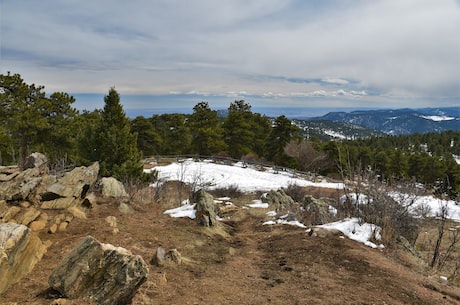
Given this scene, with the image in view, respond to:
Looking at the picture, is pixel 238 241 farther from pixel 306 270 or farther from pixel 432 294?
pixel 432 294

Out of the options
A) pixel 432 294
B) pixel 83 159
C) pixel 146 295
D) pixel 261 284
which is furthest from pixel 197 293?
pixel 83 159

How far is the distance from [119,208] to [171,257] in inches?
126

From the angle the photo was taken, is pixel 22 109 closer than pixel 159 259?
No

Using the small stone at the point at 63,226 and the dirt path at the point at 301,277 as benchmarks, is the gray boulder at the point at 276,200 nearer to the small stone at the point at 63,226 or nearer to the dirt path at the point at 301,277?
the dirt path at the point at 301,277

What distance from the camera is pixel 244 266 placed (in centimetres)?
624

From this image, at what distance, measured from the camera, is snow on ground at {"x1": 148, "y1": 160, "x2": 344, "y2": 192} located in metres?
23.6

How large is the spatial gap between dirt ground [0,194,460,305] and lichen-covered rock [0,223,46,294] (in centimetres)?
13

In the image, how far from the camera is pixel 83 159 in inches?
703

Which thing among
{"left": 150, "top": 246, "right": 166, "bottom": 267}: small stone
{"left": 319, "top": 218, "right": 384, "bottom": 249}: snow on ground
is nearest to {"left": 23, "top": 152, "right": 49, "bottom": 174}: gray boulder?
{"left": 150, "top": 246, "right": 166, "bottom": 267}: small stone

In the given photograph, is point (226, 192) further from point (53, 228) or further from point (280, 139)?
point (280, 139)

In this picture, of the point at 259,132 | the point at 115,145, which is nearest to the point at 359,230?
the point at 115,145

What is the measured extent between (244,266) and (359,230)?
3539mm

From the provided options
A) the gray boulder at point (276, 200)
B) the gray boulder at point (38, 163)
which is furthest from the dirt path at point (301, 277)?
the gray boulder at point (276, 200)

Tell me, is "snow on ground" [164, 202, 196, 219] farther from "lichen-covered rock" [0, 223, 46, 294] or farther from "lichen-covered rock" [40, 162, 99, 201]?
"lichen-covered rock" [0, 223, 46, 294]
